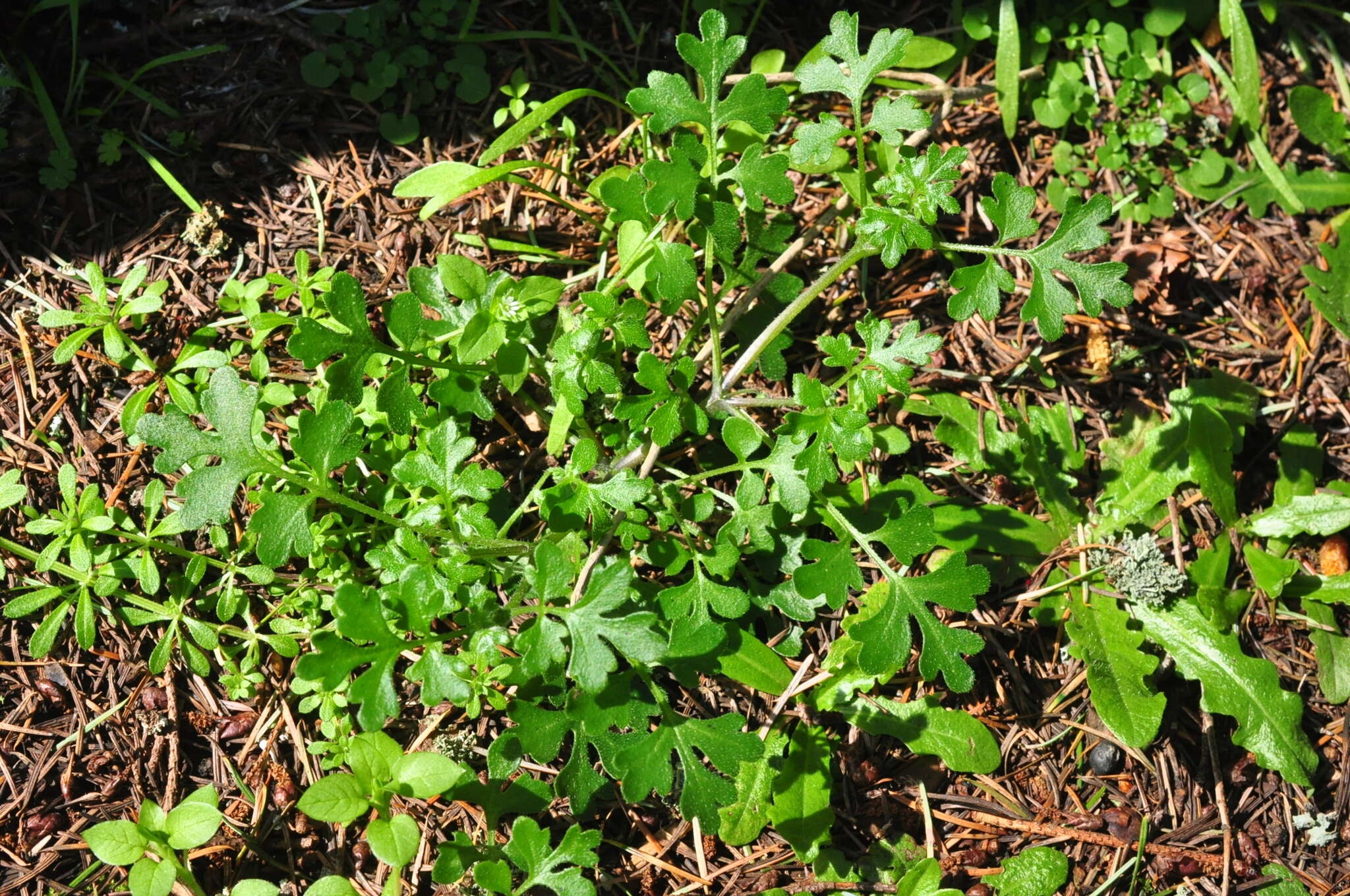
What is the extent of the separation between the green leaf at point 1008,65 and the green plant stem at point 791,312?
106 cm

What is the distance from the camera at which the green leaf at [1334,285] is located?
3.14m

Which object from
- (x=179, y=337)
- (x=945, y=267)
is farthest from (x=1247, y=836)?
(x=179, y=337)

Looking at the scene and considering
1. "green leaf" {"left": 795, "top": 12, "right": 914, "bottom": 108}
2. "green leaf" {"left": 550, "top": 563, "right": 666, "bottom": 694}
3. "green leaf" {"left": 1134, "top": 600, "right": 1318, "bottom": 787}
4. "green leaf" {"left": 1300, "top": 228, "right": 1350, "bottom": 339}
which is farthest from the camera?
"green leaf" {"left": 1300, "top": 228, "right": 1350, "bottom": 339}

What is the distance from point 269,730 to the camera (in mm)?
2750

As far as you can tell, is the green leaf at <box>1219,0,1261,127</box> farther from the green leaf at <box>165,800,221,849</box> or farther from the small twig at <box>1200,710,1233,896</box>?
the green leaf at <box>165,800,221,849</box>

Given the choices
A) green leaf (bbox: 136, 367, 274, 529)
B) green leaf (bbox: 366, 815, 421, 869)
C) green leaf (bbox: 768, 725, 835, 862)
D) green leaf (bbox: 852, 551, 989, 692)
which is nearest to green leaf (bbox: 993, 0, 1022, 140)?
green leaf (bbox: 852, 551, 989, 692)

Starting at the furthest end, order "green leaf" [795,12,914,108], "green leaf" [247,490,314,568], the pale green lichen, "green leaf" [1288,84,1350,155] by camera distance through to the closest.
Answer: "green leaf" [1288,84,1350,155] → the pale green lichen → "green leaf" [795,12,914,108] → "green leaf" [247,490,314,568]

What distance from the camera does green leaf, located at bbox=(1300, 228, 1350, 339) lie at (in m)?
3.14

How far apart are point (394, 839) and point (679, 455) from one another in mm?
1297

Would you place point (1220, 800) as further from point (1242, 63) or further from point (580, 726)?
point (1242, 63)

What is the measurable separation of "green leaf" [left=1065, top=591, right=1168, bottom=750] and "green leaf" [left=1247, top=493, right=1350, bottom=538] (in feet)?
1.91

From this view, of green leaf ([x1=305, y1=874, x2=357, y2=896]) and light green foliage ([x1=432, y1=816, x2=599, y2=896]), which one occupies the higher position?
light green foliage ([x1=432, y1=816, x2=599, y2=896])

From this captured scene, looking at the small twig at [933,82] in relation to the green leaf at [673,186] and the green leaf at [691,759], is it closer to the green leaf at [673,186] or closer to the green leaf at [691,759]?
the green leaf at [673,186]

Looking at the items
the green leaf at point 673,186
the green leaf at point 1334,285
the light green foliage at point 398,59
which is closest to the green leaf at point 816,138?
the green leaf at point 673,186
